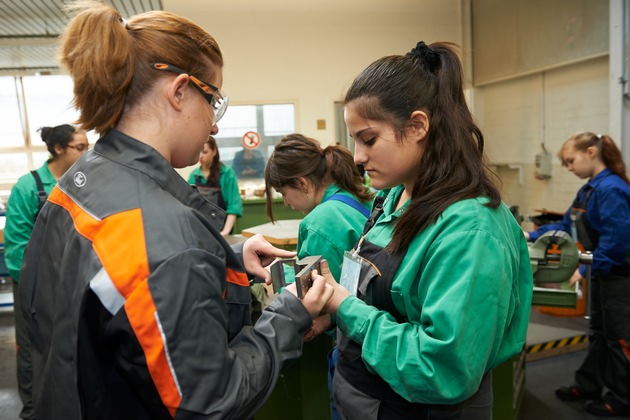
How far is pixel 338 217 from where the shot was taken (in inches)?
66.5

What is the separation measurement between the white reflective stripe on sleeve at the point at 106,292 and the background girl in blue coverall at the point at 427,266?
1.71 feet

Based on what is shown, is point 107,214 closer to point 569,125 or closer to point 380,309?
point 380,309

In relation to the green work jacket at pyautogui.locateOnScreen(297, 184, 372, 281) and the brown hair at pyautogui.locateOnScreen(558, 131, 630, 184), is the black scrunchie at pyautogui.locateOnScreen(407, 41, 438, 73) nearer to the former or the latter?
the green work jacket at pyautogui.locateOnScreen(297, 184, 372, 281)

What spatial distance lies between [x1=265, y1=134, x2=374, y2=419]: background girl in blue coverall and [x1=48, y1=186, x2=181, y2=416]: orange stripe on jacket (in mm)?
974

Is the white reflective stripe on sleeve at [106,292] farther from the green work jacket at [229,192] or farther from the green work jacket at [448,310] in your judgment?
the green work jacket at [229,192]

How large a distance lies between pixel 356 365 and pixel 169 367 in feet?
1.97

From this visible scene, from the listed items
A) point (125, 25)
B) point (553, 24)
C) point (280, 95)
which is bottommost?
point (125, 25)

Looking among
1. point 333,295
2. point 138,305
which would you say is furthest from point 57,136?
point 138,305

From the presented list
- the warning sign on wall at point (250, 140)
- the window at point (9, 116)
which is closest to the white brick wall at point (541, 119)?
the warning sign on wall at point (250, 140)

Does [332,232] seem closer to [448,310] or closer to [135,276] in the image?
[448,310]

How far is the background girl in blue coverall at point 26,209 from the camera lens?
2.34 m

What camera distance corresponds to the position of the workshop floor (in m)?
2.80

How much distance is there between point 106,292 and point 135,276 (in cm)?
6

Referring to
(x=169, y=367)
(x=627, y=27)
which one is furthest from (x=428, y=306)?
(x=627, y=27)
